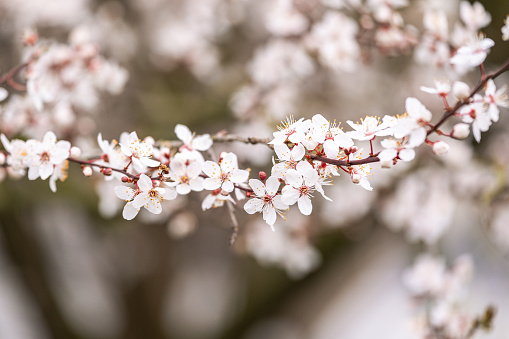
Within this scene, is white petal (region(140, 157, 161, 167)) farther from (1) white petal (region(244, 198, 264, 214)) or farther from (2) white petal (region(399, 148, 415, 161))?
(2) white petal (region(399, 148, 415, 161))

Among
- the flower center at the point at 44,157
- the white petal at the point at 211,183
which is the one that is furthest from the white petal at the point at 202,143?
the flower center at the point at 44,157

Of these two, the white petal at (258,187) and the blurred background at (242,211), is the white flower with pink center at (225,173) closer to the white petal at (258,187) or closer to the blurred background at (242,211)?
the white petal at (258,187)

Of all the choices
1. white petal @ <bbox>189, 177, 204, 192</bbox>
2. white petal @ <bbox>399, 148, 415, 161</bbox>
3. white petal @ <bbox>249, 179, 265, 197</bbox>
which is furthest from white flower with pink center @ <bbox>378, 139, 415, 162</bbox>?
white petal @ <bbox>189, 177, 204, 192</bbox>

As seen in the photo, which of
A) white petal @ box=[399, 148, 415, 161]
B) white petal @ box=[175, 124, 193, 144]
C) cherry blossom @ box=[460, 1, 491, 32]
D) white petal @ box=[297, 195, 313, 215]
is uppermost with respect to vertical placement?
cherry blossom @ box=[460, 1, 491, 32]

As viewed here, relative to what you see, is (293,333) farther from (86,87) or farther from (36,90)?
(36,90)

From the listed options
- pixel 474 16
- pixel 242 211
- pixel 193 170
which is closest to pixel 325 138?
pixel 193 170

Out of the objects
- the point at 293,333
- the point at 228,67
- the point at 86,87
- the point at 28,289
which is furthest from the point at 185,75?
the point at 293,333
